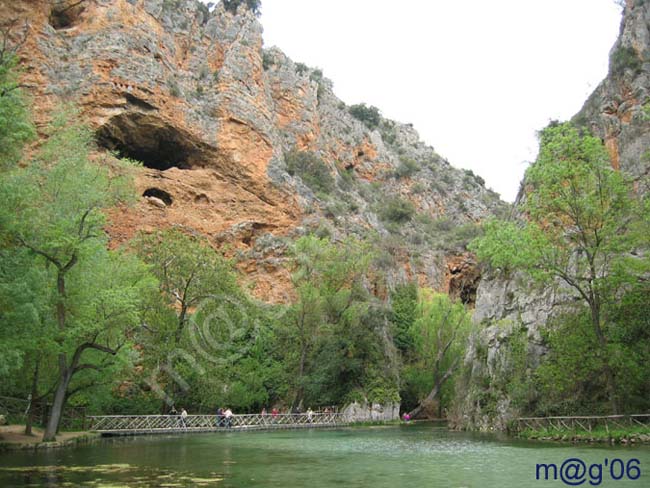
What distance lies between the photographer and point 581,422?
945 inches

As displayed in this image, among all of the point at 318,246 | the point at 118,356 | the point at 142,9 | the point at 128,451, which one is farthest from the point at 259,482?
the point at 142,9

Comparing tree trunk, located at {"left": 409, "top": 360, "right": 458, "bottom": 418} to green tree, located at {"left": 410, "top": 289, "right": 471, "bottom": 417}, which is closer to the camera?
tree trunk, located at {"left": 409, "top": 360, "right": 458, "bottom": 418}

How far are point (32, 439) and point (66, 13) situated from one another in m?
36.0

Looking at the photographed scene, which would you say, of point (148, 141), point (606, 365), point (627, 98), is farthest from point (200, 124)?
point (606, 365)

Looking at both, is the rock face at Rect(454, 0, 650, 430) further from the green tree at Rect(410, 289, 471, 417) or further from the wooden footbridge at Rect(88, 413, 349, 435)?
the wooden footbridge at Rect(88, 413, 349, 435)

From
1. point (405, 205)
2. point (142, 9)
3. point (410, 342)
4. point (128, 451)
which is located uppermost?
point (142, 9)

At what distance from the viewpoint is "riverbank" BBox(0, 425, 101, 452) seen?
57.9 feet

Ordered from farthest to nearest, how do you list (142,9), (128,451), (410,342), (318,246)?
1. (410,342)
2. (142,9)
3. (318,246)
4. (128,451)

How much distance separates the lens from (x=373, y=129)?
81.9m

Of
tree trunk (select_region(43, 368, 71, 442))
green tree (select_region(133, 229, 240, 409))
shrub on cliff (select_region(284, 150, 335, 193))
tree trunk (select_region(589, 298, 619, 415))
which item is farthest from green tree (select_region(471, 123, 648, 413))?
shrub on cliff (select_region(284, 150, 335, 193))

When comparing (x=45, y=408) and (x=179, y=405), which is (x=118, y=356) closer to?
(x=45, y=408)

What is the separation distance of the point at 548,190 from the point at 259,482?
18065 mm

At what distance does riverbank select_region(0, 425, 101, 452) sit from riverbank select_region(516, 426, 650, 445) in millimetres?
18431

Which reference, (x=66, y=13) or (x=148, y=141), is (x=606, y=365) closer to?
(x=148, y=141)
